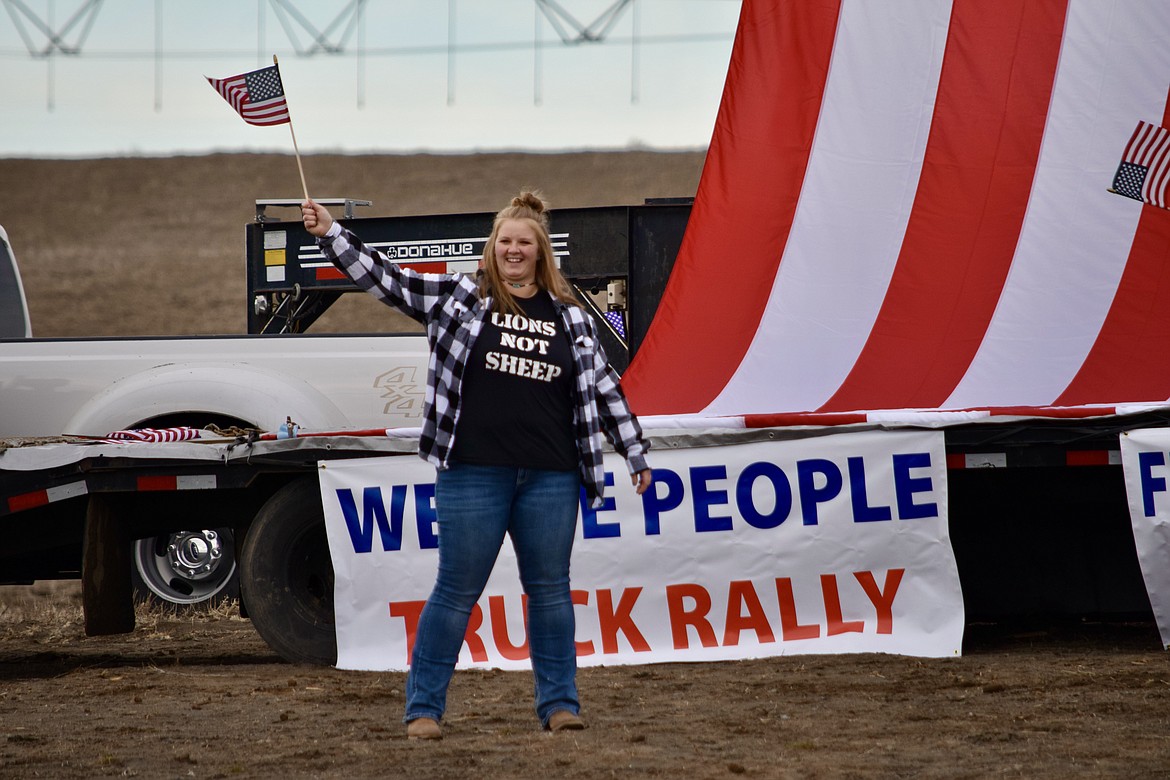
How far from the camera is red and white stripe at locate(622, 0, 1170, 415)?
26.8 feet

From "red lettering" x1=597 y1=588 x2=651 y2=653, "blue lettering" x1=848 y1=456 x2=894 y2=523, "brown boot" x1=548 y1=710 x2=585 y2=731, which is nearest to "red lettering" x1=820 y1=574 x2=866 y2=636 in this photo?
"blue lettering" x1=848 y1=456 x2=894 y2=523

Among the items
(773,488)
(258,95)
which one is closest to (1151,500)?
(773,488)

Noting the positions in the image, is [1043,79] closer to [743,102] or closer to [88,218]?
[743,102]

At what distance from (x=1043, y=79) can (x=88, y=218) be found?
49.7m

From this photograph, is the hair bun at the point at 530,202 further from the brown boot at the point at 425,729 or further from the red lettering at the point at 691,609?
the red lettering at the point at 691,609

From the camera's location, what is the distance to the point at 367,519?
658 cm

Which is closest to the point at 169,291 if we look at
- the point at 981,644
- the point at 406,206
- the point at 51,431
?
the point at 406,206

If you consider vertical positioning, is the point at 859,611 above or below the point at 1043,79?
below

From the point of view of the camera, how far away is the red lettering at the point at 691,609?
21.6ft

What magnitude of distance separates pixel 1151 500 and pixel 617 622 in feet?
7.93

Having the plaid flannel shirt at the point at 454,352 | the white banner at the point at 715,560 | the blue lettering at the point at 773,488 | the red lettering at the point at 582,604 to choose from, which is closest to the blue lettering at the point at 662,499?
the white banner at the point at 715,560

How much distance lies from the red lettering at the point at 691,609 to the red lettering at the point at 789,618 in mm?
321

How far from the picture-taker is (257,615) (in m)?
6.73

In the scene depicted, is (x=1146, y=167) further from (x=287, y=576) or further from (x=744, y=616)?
(x=287, y=576)
